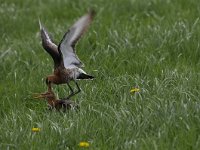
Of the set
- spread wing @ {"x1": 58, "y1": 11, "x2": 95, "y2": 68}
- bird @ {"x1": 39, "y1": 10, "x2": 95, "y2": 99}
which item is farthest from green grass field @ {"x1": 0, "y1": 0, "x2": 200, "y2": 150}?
spread wing @ {"x1": 58, "y1": 11, "x2": 95, "y2": 68}

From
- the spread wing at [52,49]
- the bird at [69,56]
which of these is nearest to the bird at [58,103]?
the bird at [69,56]

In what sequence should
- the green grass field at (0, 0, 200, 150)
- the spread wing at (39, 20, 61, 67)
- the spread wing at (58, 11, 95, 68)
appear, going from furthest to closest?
the spread wing at (39, 20, 61, 67) → the spread wing at (58, 11, 95, 68) → the green grass field at (0, 0, 200, 150)

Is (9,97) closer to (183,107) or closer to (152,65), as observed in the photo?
(152,65)

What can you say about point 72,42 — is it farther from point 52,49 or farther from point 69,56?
point 52,49

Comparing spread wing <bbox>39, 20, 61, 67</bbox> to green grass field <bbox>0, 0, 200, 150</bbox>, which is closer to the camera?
green grass field <bbox>0, 0, 200, 150</bbox>

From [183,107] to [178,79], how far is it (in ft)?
3.11

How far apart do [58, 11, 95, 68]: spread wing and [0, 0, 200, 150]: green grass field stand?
1.38ft

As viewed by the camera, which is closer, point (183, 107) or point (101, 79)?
point (183, 107)

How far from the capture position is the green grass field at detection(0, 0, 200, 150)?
5.21 metres

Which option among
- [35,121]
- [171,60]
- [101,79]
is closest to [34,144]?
[35,121]

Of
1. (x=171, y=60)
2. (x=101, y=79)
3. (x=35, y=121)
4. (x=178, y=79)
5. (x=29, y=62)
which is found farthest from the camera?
(x=29, y=62)

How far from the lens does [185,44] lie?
7387 millimetres

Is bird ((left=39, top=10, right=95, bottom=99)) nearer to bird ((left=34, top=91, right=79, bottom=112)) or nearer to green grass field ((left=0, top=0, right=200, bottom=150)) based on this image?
bird ((left=34, top=91, right=79, bottom=112))

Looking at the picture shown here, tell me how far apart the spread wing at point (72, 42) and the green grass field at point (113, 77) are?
1.38 ft
